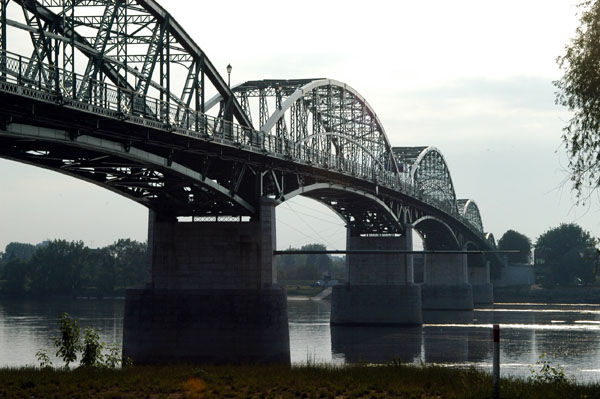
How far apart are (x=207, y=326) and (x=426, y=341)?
1017 inches

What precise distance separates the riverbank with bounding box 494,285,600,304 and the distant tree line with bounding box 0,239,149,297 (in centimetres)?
7034

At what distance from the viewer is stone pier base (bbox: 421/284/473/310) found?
124125 mm

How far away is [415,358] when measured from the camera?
182 feet

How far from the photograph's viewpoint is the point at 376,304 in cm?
8656

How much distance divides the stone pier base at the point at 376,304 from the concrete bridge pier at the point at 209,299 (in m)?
33.9

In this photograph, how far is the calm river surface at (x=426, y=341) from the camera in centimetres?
5266

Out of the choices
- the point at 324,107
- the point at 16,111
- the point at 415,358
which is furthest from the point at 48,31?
the point at 324,107

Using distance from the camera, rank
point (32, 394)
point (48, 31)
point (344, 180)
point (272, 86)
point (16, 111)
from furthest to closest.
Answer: point (344, 180), point (272, 86), point (48, 31), point (16, 111), point (32, 394)

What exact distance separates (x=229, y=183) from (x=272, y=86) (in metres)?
18.3

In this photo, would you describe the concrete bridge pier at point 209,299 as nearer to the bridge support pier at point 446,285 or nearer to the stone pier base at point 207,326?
the stone pier base at point 207,326

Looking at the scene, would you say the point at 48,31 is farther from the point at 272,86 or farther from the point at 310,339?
the point at 310,339

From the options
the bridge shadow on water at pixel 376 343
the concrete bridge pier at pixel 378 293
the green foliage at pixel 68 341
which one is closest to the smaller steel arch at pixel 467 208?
the concrete bridge pier at pixel 378 293

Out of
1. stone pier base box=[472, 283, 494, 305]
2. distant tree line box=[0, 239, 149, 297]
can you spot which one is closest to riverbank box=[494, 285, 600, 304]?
stone pier base box=[472, 283, 494, 305]

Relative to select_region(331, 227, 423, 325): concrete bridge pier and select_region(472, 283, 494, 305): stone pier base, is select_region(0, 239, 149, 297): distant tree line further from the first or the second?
select_region(331, 227, 423, 325): concrete bridge pier
